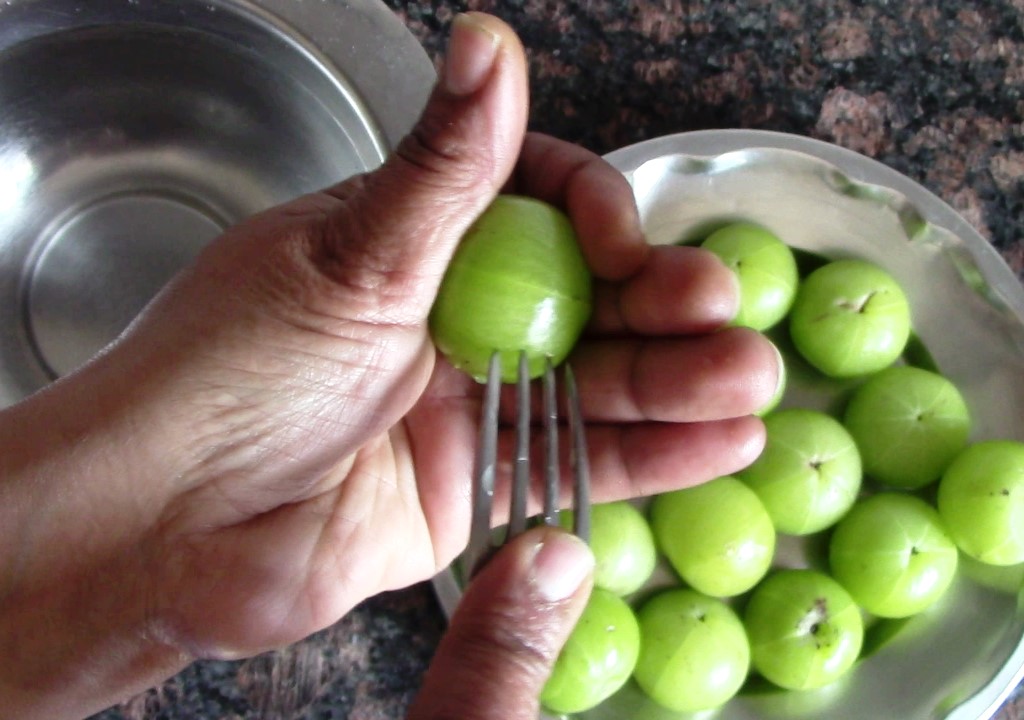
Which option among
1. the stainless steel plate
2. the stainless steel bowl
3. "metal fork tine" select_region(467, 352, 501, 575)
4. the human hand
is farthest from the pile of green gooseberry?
the stainless steel bowl

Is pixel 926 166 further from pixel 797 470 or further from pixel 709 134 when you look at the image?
pixel 797 470

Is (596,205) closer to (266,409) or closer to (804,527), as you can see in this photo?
(266,409)

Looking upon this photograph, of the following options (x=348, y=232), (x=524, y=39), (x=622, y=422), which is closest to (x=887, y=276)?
(x=622, y=422)

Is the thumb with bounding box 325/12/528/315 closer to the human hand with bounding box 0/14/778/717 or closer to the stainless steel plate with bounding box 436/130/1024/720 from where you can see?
the human hand with bounding box 0/14/778/717

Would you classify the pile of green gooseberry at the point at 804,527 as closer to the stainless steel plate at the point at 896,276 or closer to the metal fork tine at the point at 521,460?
the stainless steel plate at the point at 896,276

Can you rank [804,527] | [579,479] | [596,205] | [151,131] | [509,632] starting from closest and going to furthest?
→ [509,632]
[579,479]
[596,205]
[804,527]
[151,131]

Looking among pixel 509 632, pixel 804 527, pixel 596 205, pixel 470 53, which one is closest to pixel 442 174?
pixel 470 53

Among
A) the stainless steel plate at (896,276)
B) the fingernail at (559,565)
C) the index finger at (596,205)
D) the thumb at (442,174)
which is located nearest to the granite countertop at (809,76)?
the stainless steel plate at (896,276)
